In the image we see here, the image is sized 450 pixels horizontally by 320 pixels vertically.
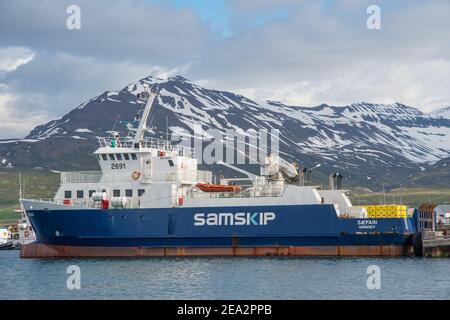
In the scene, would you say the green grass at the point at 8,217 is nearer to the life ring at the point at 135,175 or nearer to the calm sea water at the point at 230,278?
the life ring at the point at 135,175

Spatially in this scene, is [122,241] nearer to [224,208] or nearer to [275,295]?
[224,208]

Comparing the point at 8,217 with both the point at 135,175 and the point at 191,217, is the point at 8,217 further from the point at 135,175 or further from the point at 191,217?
the point at 191,217

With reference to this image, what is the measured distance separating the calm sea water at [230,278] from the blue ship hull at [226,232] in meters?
1.24

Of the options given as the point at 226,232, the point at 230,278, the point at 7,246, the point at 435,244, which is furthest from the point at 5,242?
the point at 230,278

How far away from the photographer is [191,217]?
45062 mm

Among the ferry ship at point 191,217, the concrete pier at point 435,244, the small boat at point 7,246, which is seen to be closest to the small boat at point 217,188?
the ferry ship at point 191,217

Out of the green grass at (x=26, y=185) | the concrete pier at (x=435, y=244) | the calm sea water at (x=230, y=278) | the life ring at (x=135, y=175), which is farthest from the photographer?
the green grass at (x=26, y=185)

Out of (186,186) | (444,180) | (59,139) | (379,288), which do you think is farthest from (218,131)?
(379,288)

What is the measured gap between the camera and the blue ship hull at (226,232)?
4428 centimetres

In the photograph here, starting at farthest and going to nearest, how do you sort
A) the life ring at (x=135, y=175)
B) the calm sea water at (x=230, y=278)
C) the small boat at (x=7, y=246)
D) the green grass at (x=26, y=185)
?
the green grass at (x=26, y=185) → the small boat at (x=7, y=246) → the life ring at (x=135, y=175) → the calm sea water at (x=230, y=278)

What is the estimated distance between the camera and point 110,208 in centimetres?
4591

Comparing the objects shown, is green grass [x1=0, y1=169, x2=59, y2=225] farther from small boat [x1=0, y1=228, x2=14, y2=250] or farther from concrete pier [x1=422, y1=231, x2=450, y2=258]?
concrete pier [x1=422, y1=231, x2=450, y2=258]

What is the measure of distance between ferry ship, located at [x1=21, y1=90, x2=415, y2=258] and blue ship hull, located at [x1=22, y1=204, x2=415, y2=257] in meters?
0.06
